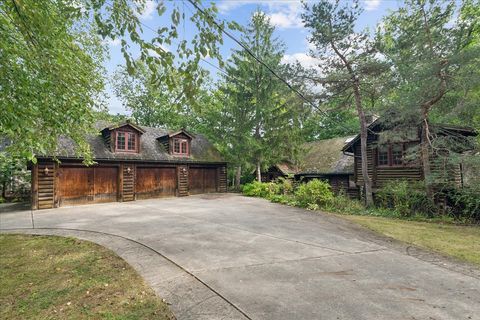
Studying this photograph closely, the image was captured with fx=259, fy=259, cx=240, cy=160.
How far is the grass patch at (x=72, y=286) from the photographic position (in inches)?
136

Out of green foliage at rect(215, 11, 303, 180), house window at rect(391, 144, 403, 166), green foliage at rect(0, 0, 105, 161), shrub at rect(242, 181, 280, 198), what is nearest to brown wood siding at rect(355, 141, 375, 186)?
house window at rect(391, 144, 403, 166)

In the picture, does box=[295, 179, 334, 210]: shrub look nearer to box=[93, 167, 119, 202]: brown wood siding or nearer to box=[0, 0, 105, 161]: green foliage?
box=[0, 0, 105, 161]: green foliage

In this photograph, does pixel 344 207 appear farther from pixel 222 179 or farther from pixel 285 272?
pixel 222 179

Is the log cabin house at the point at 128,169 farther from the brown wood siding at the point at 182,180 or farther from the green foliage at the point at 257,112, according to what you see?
the green foliage at the point at 257,112

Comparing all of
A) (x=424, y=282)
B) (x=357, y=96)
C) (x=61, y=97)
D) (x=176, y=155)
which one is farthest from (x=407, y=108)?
(x=176, y=155)

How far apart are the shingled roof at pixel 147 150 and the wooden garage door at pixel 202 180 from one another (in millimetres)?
934

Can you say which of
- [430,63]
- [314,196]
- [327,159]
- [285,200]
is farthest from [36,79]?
[327,159]

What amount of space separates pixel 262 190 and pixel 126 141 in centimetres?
969

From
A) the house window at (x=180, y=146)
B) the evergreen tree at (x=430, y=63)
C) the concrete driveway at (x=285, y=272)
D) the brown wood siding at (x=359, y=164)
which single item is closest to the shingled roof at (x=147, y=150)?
the house window at (x=180, y=146)

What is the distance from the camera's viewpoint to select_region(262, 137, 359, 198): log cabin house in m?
18.5

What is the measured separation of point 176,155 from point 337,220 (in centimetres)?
1306

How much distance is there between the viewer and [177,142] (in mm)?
19797

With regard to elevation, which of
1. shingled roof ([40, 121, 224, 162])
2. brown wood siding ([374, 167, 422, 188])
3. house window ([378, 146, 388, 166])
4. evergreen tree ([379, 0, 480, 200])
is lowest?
brown wood siding ([374, 167, 422, 188])

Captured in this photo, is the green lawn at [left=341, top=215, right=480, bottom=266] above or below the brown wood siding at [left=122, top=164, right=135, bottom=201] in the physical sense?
below
